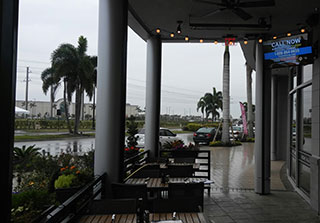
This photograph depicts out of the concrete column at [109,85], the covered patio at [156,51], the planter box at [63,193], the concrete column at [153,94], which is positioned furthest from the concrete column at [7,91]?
the concrete column at [153,94]

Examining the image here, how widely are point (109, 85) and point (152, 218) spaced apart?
206 centimetres

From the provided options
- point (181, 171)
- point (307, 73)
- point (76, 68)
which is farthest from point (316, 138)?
A: point (76, 68)

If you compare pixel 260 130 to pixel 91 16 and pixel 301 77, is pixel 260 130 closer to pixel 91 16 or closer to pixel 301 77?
pixel 301 77

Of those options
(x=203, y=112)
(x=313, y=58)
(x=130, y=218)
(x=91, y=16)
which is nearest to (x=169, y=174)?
(x=130, y=218)

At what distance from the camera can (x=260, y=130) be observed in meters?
6.28

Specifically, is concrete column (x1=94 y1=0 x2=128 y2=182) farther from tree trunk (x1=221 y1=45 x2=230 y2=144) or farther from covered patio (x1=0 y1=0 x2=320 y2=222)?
tree trunk (x1=221 y1=45 x2=230 y2=144)

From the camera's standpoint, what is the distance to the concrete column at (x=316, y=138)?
485 cm

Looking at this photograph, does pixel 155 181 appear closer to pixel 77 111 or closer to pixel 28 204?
pixel 28 204

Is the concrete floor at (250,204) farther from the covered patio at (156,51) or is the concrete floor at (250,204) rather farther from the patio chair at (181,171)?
the patio chair at (181,171)

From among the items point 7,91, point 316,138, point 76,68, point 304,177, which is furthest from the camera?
point 76,68

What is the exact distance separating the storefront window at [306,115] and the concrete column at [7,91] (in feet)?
19.2

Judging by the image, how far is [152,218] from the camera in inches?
107

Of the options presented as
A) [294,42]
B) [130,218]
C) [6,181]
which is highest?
[294,42]

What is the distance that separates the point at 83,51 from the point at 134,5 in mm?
16052
